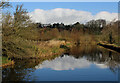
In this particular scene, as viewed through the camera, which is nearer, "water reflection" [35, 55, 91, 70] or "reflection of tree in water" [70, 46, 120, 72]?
"water reflection" [35, 55, 91, 70]

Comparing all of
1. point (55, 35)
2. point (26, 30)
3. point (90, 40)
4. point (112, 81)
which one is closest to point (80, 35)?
point (90, 40)

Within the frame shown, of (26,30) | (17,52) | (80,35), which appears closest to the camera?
(17,52)

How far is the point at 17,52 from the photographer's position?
16.7 metres

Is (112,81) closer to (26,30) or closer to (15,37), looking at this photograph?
(15,37)

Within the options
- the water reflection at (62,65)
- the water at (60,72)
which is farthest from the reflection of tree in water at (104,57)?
the water reflection at (62,65)

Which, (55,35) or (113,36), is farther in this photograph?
(55,35)

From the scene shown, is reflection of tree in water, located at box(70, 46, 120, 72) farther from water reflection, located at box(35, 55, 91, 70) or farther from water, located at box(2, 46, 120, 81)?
water reflection, located at box(35, 55, 91, 70)

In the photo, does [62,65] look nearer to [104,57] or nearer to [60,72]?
[60,72]

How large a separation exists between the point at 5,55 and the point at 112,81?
11.2m

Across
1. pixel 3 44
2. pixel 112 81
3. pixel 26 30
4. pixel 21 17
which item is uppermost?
pixel 21 17

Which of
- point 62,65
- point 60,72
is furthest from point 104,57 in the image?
point 60,72

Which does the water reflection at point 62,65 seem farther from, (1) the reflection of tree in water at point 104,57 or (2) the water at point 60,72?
(1) the reflection of tree in water at point 104,57

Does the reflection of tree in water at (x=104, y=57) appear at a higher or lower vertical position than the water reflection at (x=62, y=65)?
lower

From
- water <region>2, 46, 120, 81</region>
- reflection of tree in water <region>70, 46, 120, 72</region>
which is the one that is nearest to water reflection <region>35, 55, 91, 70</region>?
water <region>2, 46, 120, 81</region>
